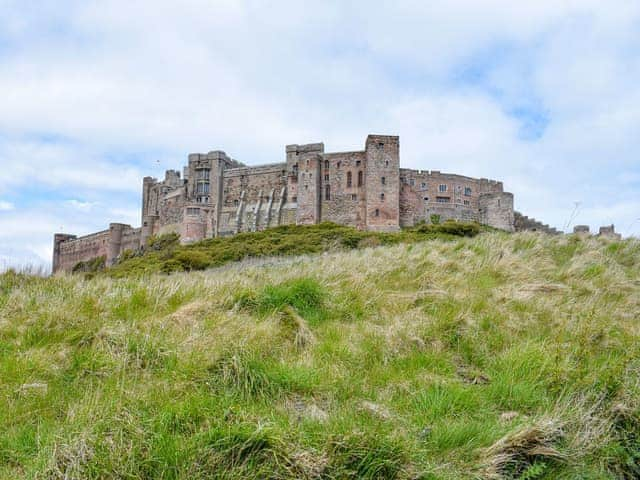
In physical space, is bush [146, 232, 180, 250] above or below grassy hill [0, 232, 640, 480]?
above

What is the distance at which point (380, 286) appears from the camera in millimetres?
6492

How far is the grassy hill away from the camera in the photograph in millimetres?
2764

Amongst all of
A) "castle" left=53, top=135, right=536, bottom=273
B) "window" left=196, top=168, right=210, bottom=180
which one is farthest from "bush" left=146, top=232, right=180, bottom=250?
"window" left=196, top=168, right=210, bottom=180

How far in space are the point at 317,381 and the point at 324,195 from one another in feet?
148

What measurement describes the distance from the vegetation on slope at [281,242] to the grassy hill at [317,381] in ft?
59.2

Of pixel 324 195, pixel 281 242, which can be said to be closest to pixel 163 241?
pixel 324 195

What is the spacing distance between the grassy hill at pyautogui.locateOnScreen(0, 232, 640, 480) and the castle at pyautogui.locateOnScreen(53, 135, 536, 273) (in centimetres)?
3935

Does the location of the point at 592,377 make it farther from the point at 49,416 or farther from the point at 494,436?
the point at 49,416

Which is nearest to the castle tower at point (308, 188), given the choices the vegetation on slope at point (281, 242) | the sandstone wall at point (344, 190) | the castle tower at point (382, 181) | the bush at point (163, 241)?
the sandstone wall at point (344, 190)

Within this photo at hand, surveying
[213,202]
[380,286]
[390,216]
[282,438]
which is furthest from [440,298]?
[213,202]

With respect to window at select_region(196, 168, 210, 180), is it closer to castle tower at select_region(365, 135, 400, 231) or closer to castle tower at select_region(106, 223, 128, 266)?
castle tower at select_region(106, 223, 128, 266)

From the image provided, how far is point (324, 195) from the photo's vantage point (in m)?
48.5

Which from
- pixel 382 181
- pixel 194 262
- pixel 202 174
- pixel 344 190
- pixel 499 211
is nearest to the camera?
pixel 194 262

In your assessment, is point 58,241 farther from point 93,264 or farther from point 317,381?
point 317,381
